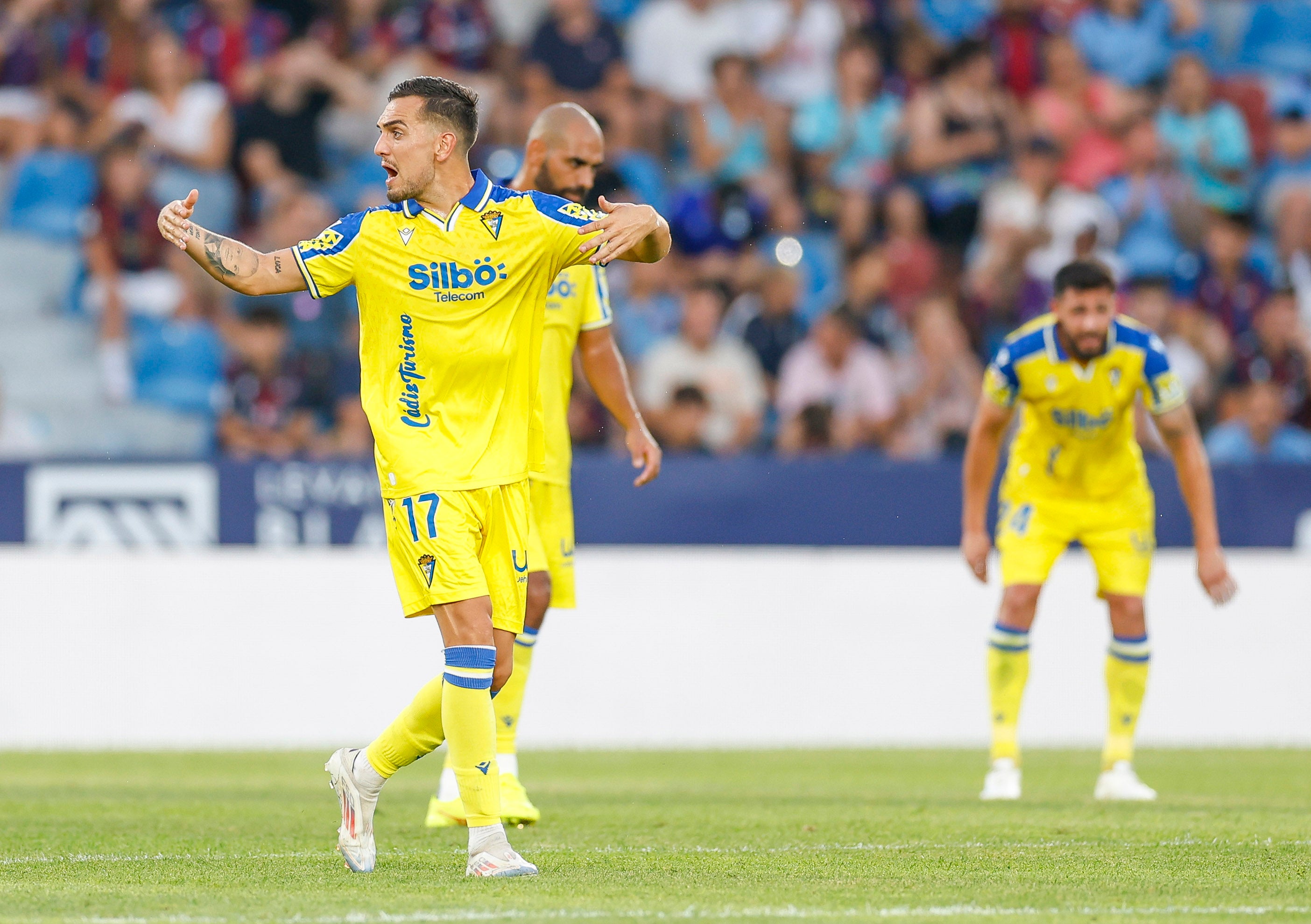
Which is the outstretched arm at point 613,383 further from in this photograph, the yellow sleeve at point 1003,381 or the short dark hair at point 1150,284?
the short dark hair at point 1150,284

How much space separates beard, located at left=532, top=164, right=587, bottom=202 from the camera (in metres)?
7.79

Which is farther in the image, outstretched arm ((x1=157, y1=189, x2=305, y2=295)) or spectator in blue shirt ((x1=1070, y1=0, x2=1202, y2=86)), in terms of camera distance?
spectator in blue shirt ((x1=1070, y1=0, x2=1202, y2=86))

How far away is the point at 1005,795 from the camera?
8.73 meters

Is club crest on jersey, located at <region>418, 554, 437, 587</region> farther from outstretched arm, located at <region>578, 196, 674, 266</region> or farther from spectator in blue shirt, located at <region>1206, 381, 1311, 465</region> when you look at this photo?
spectator in blue shirt, located at <region>1206, 381, 1311, 465</region>

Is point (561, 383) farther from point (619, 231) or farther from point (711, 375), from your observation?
point (711, 375)

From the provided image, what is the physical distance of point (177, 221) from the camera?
5738 mm

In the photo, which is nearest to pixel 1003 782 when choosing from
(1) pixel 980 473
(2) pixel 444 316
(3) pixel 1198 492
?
(1) pixel 980 473

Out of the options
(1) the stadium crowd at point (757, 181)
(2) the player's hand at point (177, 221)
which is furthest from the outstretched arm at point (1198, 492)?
(1) the stadium crowd at point (757, 181)

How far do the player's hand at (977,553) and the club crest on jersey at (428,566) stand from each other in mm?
3587

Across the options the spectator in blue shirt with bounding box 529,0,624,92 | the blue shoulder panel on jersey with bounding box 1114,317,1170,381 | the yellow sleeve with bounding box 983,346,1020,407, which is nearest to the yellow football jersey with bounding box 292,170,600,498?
the yellow sleeve with bounding box 983,346,1020,407

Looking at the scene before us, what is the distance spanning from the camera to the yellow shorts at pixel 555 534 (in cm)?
786

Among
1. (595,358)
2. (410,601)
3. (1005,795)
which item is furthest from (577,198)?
(1005,795)

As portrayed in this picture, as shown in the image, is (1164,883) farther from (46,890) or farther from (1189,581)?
(1189,581)

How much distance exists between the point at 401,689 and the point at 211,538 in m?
1.60
